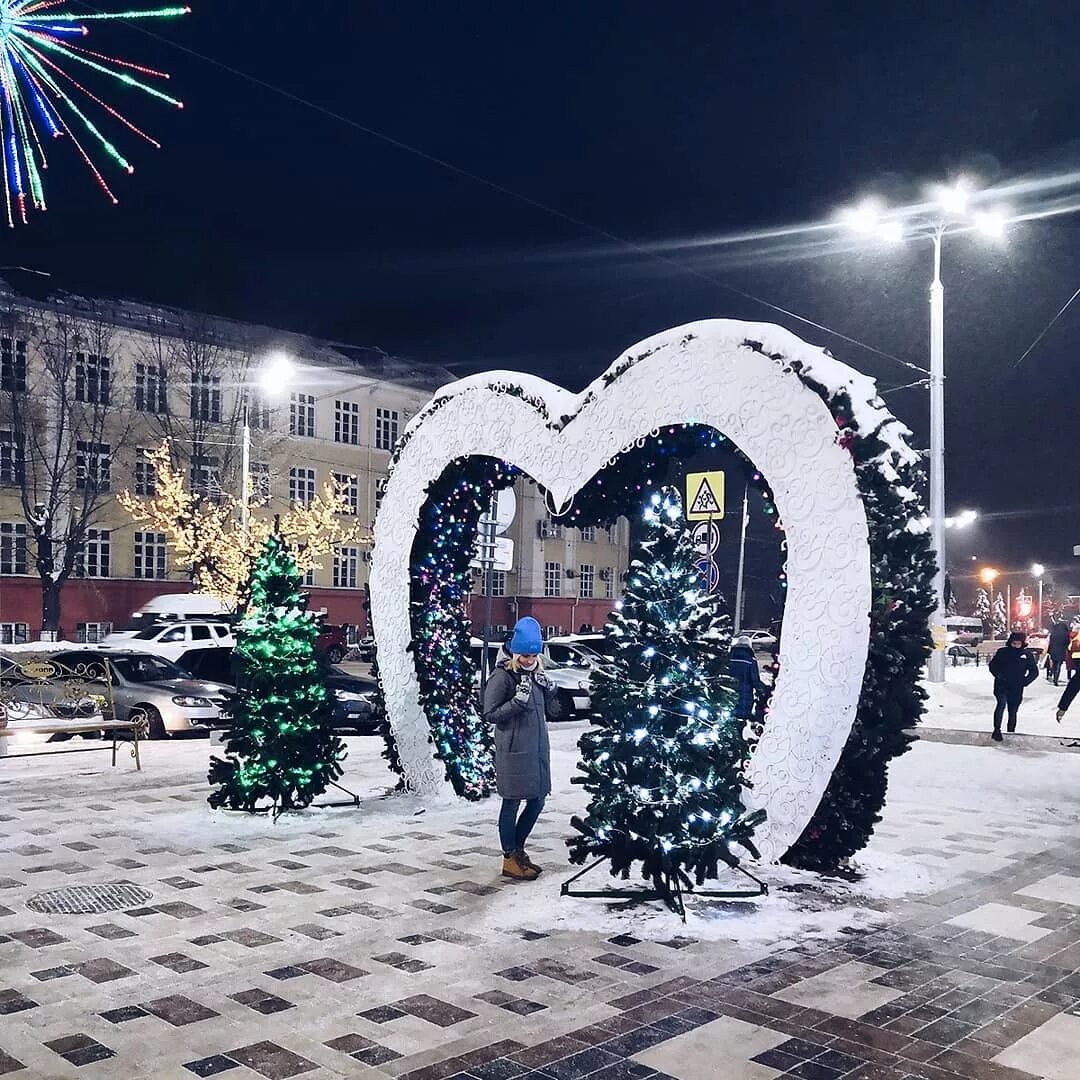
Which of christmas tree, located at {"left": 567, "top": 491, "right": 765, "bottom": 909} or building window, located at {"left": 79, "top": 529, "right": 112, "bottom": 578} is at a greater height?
building window, located at {"left": 79, "top": 529, "right": 112, "bottom": 578}

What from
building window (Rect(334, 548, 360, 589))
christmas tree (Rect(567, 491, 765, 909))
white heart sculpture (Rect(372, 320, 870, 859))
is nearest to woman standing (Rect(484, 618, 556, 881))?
christmas tree (Rect(567, 491, 765, 909))

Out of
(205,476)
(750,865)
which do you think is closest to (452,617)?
(750,865)

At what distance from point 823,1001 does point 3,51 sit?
28.4 ft

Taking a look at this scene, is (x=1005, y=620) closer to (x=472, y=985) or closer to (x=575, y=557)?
(x=575, y=557)

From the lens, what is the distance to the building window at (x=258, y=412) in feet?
143

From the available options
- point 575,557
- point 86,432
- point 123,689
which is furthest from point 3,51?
point 575,557

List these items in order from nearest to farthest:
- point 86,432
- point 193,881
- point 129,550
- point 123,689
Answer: point 193,881, point 123,689, point 86,432, point 129,550

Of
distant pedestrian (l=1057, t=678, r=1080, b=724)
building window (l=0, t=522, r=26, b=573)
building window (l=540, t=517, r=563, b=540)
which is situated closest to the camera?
distant pedestrian (l=1057, t=678, r=1080, b=724)

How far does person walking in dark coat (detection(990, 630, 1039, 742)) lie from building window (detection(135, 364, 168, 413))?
31.9 metres

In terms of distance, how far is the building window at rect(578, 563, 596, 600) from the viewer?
59406mm

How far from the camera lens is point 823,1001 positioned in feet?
18.2

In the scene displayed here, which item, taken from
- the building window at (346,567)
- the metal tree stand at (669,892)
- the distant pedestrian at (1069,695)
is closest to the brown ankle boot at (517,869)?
the metal tree stand at (669,892)

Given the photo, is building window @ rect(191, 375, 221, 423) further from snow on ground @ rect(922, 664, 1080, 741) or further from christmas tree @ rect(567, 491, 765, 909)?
christmas tree @ rect(567, 491, 765, 909)

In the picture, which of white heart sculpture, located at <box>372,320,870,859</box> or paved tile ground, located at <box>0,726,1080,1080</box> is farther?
white heart sculpture, located at <box>372,320,870,859</box>
